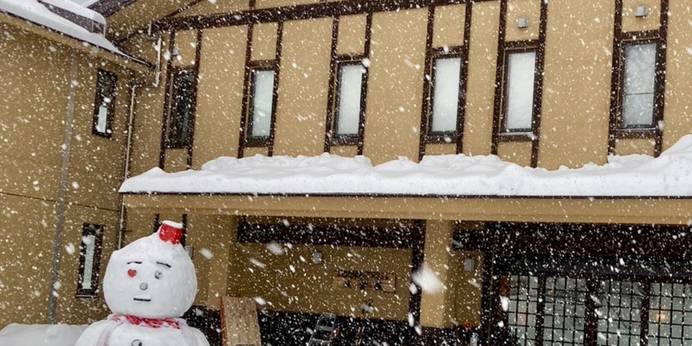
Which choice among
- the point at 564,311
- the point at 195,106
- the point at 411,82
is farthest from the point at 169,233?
the point at 564,311

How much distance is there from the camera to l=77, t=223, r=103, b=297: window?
→ 15086mm

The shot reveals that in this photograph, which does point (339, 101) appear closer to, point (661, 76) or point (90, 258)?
point (661, 76)

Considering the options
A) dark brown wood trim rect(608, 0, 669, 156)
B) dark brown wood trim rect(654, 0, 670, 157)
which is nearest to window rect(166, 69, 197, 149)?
dark brown wood trim rect(608, 0, 669, 156)

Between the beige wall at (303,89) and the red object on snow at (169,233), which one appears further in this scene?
the beige wall at (303,89)

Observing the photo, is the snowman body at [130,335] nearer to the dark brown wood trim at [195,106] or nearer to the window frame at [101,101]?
the dark brown wood trim at [195,106]

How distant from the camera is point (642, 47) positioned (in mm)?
11750

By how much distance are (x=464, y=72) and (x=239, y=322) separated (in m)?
4.94

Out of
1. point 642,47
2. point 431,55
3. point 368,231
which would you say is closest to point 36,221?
point 368,231

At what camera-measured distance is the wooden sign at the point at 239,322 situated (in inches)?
524

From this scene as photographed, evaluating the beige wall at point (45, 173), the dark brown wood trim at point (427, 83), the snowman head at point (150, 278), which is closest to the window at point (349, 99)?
the dark brown wood trim at point (427, 83)

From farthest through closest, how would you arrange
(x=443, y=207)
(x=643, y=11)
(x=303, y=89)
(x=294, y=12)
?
(x=294, y=12) < (x=303, y=89) < (x=643, y=11) < (x=443, y=207)

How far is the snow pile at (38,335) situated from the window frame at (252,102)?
13.1 ft

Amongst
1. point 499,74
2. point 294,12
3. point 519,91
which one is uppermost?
point 294,12

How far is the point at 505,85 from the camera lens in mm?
12578
